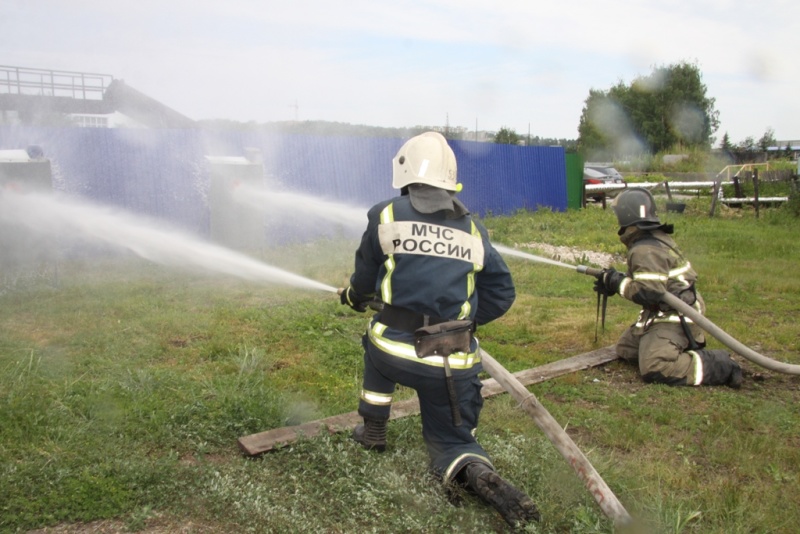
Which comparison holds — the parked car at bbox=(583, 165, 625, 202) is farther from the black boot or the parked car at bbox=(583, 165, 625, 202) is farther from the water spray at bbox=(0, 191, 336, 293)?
the black boot

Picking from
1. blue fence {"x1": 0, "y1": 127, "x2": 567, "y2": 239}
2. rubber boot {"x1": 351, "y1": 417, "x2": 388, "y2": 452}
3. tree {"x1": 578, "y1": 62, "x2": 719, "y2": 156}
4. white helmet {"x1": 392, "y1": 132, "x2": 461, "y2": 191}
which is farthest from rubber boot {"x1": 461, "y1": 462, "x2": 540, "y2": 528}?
tree {"x1": 578, "y1": 62, "x2": 719, "y2": 156}

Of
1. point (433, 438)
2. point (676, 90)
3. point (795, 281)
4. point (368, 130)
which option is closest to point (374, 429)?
point (433, 438)

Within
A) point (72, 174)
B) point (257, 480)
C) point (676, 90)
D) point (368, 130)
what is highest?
point (676, 90)

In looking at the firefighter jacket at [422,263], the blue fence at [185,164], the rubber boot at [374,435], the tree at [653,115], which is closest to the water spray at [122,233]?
the blue fence at [185,164]

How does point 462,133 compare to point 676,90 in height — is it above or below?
below

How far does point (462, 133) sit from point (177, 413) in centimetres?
2027

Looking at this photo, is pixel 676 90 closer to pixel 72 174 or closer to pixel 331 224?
pixel 331 224

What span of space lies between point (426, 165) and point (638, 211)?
275cm

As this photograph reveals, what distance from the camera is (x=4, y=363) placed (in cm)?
489

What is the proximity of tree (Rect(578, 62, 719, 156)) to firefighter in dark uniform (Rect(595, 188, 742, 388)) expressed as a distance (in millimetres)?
22373

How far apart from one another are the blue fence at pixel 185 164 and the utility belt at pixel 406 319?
8.92 metres

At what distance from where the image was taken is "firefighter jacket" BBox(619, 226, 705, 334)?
5.52 metres

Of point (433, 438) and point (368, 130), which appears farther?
point (368, 130)

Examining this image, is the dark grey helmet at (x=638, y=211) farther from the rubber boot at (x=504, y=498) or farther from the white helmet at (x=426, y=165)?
the rubber boot at (x=504, y=498)
